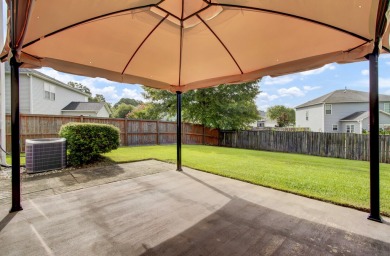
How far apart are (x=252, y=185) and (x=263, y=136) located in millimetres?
9608

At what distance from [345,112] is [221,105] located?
1437 centimetres

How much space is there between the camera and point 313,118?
2270cm

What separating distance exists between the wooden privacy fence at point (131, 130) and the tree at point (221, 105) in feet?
3.39

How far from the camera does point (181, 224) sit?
7.81 feet

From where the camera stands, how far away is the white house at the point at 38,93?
1159 centimetres

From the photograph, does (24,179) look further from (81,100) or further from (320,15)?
(81,100)

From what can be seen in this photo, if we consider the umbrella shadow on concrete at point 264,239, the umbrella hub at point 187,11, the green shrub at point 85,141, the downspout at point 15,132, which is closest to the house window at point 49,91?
the green shrub at point 85,141

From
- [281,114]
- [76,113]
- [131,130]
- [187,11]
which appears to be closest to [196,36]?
[187,11]

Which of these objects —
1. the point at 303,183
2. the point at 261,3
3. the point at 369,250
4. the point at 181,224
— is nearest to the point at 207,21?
the point at 261,3

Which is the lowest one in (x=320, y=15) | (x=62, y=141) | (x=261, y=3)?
(x=62, y=141)

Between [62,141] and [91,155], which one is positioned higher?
[62,141]

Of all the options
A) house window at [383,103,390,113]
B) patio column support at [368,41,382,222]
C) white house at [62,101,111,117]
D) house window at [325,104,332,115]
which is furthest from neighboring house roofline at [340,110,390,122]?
white house at [62,101,111,117]

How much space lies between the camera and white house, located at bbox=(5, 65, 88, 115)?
1159 cm

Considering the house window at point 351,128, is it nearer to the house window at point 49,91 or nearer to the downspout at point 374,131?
the downspout at point 374,131
